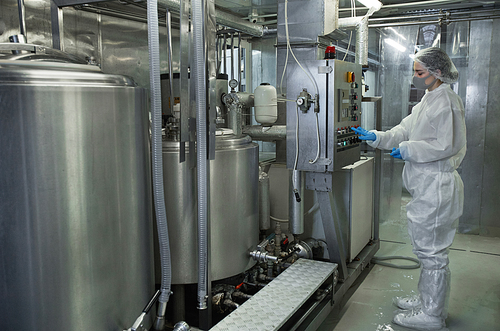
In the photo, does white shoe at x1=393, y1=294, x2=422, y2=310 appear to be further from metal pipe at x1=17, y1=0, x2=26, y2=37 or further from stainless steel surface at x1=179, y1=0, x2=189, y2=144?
metal pipe at x1=17, y1=0, x2=26, y2=37

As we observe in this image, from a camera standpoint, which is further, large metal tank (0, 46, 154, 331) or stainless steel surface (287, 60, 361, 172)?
stainless steel surface (287, 60, 361, 172)

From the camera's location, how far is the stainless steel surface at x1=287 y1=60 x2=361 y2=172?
2.35 metres

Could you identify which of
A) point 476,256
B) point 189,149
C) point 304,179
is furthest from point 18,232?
point 476,256

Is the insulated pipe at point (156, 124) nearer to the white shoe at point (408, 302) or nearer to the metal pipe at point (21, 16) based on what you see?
the metal pipe at point (21, 16)

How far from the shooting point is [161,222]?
1.61m

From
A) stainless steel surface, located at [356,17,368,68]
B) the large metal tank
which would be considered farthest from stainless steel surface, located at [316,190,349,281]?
the large metal tank

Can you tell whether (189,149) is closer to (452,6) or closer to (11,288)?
(11,288)

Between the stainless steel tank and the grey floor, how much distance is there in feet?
2.48

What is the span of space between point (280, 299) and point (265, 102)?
114cm

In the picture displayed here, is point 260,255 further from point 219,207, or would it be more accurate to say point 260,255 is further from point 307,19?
point 307,19

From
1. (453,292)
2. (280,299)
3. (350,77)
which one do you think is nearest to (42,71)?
(280,299)

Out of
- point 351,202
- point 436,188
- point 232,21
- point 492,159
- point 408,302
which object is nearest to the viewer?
point 436,188

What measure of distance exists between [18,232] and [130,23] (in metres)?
2.13

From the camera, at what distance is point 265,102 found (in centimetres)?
255
